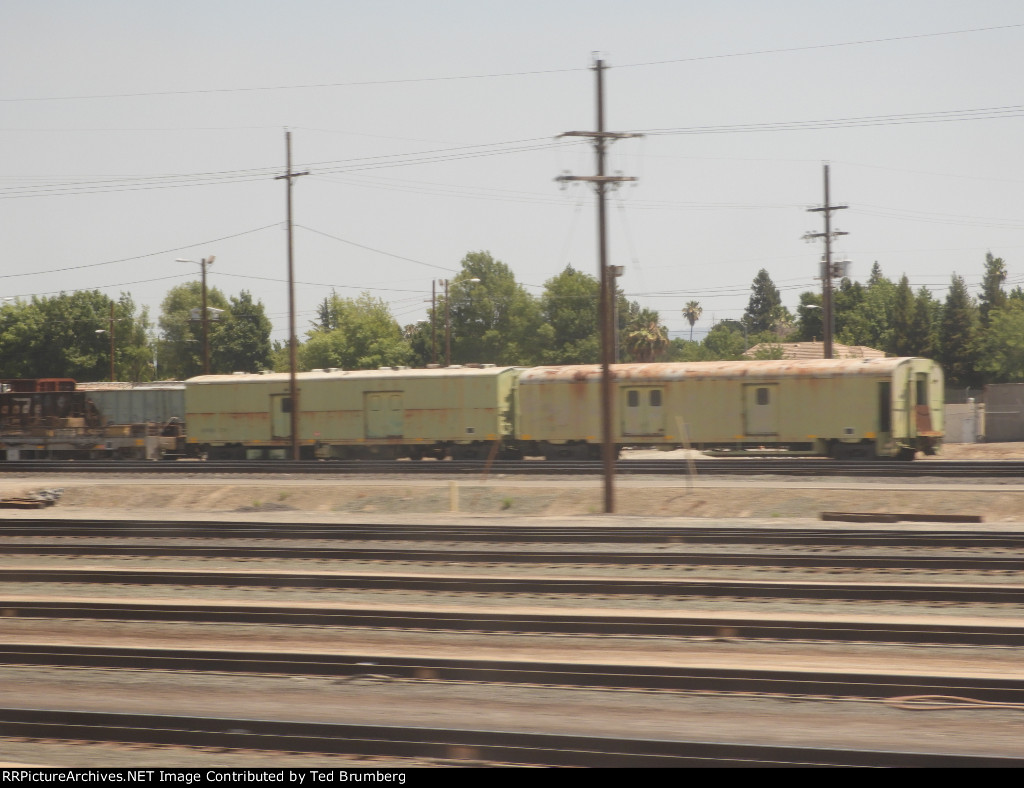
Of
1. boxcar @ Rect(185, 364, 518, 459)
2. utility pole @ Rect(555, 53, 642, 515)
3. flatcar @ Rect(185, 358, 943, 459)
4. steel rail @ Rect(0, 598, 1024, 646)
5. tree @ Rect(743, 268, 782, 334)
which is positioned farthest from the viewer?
tree @ Rect(743, 268, 782, 334)

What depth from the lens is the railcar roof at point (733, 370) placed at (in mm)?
30422

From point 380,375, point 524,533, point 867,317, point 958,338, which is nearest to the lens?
point 524,533

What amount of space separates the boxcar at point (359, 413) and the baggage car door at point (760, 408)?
814 cm

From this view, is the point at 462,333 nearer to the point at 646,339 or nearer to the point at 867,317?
the point at 646,339

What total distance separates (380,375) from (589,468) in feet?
33.4

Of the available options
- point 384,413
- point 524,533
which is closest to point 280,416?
point 384,413

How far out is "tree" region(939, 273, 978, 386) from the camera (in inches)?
3041

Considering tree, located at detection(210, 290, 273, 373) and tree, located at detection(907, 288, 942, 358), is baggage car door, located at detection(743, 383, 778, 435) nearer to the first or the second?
tree, located at detection(907, 288, 942, 358)

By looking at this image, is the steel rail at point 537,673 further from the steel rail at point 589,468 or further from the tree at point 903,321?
the tree at point 903,321

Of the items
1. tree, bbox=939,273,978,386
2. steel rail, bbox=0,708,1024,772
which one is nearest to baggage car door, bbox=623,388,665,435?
steel rail, bbox=0,708,1024,772

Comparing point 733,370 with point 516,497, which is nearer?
point 516,497

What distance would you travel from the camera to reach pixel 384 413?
34.7 metres

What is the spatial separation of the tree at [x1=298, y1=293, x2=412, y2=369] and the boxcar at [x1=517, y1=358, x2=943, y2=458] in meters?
55.8
